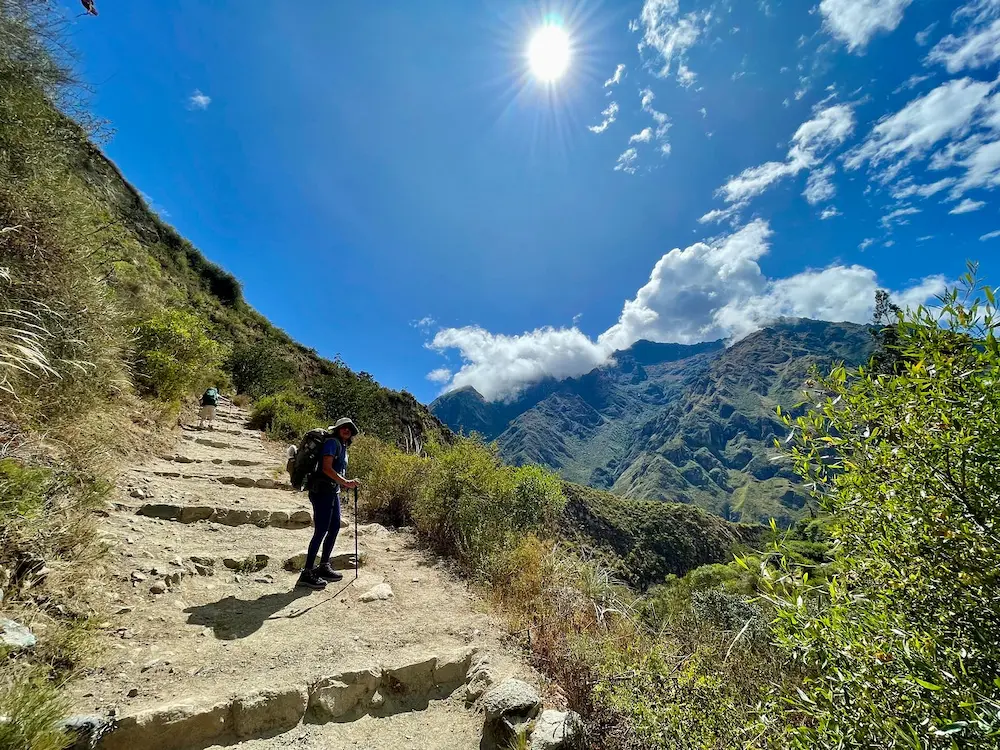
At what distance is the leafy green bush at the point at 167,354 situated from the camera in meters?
9.68

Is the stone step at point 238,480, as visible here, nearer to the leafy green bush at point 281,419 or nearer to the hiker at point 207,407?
the leafy green bush at point 281,419

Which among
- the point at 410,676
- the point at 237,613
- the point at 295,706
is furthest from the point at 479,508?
the point at 295,706

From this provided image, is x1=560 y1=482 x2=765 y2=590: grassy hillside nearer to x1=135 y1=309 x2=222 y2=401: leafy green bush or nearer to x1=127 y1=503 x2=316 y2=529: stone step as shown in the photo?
x1=135 y1=309 x2=222 y2=401: leafy green bush

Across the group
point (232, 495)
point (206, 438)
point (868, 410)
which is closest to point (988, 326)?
point (868, 410)

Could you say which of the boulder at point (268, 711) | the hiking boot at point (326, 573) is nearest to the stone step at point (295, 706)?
the boulder at point (268, 711)

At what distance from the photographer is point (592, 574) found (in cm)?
546

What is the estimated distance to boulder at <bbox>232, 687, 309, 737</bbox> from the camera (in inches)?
119

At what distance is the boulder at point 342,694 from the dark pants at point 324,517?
81.4 inches

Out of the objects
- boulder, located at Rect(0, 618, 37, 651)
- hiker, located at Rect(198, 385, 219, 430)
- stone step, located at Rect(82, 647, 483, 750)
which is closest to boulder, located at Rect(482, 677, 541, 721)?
stone step, located at Rect(82, 647, 483, 750)

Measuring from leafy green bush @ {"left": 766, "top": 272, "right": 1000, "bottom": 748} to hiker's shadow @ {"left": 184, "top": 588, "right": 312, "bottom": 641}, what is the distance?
175 inches

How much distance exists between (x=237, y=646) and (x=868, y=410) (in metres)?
4.95

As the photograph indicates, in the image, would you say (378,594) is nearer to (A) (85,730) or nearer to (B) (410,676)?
(B) (410,676)

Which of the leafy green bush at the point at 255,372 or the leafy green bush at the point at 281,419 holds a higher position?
the leafy green bush at the point at 255,372

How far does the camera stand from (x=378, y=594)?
521 cm
